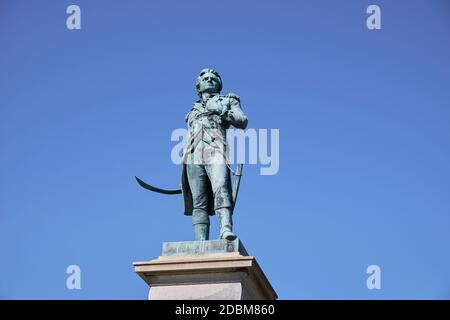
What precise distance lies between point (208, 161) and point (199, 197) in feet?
1.94

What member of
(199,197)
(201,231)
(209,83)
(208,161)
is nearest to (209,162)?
(208,161)

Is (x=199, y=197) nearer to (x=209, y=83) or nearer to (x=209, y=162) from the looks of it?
(x=209, y=162)

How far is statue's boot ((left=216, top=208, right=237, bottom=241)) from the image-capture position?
67.8 ft

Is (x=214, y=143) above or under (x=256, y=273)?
above

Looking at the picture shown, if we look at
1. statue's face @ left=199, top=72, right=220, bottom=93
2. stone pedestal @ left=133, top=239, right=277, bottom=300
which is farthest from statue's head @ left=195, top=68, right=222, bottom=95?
stone pedestal @ left=133, top=239, right=277, bottom=300

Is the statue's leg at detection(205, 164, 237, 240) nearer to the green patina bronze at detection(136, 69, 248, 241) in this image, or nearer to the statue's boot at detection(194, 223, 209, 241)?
the green patina bronze at detection(136, 69, 248, 241)

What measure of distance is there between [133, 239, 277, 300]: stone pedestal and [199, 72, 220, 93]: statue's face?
2865 millimetres

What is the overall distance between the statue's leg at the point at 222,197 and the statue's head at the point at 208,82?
145 centimetres
